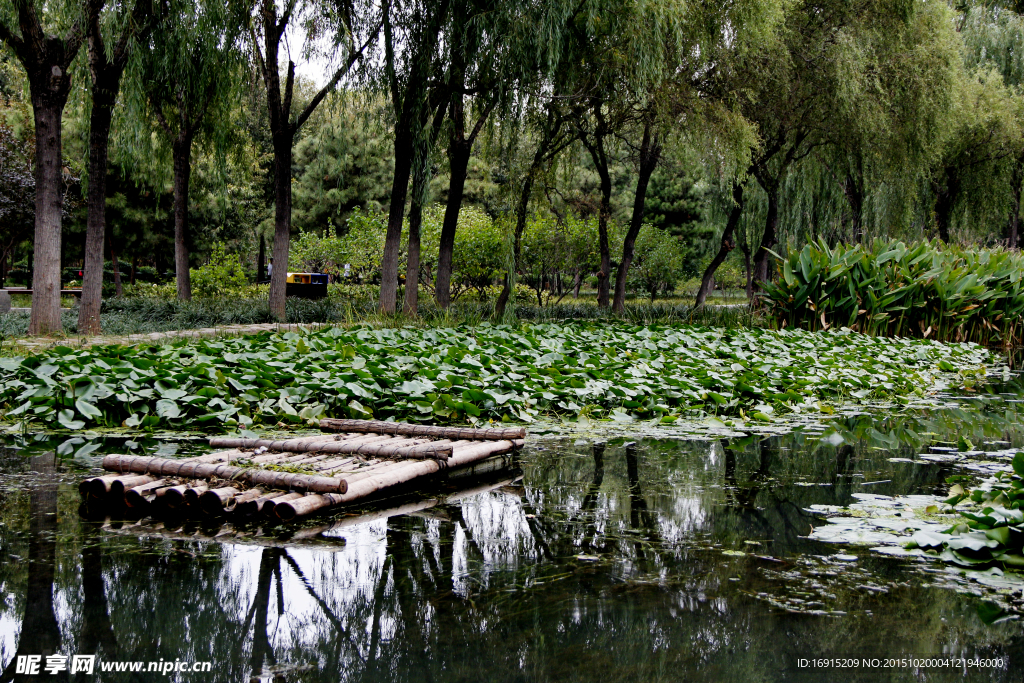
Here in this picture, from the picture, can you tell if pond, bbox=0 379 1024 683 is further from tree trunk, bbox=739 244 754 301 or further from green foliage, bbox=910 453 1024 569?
tree trunk, bbox=739 244 754 301

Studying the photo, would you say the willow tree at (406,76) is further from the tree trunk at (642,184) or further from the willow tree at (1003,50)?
the willow tree at (1003,50)

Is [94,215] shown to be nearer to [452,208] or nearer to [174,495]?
[452,208]

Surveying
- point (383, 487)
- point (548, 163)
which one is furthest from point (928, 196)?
point (383, 487)

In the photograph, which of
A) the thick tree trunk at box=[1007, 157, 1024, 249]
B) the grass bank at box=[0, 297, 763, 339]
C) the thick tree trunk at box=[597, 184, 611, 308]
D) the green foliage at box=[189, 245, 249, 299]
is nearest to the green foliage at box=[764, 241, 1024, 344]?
the grass bank at box=[0, 297, 763, 339]

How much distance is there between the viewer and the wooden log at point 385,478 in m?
3.17

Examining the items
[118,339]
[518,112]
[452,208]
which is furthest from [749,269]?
[118,339]

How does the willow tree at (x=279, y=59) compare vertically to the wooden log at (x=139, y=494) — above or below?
above

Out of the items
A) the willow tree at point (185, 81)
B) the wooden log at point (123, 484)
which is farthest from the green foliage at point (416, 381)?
the willow tree at point (185, 81)

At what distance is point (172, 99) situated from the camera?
43.8 ft

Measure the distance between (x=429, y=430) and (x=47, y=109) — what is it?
7.52 metres

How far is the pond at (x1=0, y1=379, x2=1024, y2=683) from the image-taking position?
2096 mm

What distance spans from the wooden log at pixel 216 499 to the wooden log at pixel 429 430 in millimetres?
1491

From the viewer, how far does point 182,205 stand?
14078 millimetres

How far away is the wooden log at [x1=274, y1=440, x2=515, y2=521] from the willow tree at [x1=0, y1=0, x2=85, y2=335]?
7.47 m
